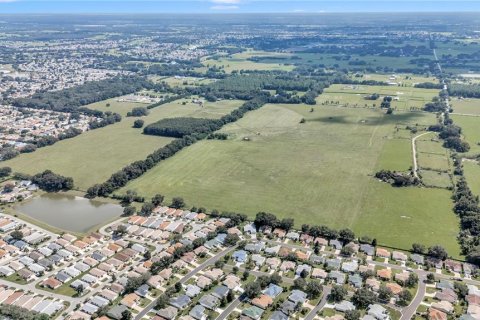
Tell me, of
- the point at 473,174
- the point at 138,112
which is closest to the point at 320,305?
the point at 473,174

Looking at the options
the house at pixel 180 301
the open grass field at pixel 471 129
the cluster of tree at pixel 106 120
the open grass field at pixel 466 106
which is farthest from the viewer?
the open grass field at pixel 466 106

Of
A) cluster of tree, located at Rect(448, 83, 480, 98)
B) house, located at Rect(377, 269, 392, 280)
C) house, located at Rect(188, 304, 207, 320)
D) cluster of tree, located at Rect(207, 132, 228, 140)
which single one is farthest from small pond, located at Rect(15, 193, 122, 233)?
cluster of tree, located at Rect(448, 83, 480, 98)

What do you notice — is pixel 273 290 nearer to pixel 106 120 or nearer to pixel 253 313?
pixel 253 313

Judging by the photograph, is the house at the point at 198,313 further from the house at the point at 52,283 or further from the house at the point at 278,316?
the house at the point at 52,283

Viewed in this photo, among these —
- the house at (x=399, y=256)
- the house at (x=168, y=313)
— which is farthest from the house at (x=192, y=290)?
the house at (x=399, y=256)

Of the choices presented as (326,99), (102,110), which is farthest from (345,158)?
(102,110)

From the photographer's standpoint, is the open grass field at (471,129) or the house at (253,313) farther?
the open grass field at (471,129)

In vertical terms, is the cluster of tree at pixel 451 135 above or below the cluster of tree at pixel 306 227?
above
